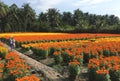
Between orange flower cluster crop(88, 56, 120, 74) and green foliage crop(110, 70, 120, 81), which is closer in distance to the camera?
green foliage crop(110, 70, 120, 81)

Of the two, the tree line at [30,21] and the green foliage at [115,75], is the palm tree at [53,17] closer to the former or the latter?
the tree line at [30,21]

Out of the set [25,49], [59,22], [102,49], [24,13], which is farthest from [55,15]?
[102,49]

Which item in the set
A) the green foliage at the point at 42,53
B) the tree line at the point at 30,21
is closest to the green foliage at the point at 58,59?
the green foliage at the point at 42,53

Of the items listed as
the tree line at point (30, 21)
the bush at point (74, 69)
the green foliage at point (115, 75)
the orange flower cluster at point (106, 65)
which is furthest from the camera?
the tree line at point (30, 21)

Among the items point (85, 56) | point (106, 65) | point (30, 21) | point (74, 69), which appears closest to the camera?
point (106, 65)

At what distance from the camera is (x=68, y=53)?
20.4 meters

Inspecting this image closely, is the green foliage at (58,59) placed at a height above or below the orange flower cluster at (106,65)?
below

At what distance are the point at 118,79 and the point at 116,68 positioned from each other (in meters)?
0.55

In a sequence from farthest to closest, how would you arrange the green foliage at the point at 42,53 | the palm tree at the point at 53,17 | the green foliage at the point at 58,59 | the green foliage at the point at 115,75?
the palm tree at the point at 53,17 → the green foliage at the point at 42,53 → the green foliage at the point at 58,59 → the green foliage at the point at 115,75

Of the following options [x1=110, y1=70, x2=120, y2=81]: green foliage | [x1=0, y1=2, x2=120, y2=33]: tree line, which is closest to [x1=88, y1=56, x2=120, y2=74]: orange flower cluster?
[x1=110, y1=70, x2=120, y2=81]: green foliage

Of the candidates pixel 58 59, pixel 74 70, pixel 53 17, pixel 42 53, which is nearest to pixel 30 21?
pixel 53 17

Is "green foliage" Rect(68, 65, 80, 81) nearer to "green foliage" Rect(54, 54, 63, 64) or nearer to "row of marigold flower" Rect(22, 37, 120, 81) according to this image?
"row of marigold flower" Rect(22, 37, 120, 81)

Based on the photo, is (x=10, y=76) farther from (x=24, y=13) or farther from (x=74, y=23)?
(x=74, y=23)

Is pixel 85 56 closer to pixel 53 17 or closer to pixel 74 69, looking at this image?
pixel 74 69
